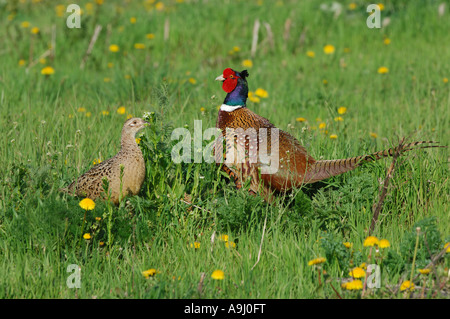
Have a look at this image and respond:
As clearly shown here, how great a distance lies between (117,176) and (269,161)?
104cm

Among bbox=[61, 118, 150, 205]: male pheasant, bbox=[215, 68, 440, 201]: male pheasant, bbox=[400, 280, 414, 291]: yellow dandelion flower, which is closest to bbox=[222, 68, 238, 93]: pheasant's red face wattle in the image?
bbox=[215, 68, 440, 201]: male pheasant

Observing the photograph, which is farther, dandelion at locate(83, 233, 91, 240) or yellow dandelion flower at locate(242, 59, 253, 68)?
yellow dandelion flower at locate(242, 59, 253, 68)

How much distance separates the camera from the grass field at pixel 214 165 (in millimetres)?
3352

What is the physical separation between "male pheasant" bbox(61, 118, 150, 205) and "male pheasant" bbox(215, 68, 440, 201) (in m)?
0.57

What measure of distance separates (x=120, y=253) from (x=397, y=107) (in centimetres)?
380

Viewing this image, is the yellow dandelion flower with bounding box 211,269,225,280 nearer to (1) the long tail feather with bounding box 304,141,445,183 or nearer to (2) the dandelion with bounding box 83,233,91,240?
(2) the dandelion with bounding box 83,233,91,240

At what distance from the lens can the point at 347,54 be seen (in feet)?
26.9

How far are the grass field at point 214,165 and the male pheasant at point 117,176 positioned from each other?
0.09 m

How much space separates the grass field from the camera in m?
3.35

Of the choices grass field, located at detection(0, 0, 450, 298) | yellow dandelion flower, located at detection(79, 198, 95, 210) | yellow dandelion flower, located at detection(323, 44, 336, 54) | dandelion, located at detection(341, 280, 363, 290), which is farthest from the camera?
yellow dandelion flower, located at detection(323, 44, 336, 54)

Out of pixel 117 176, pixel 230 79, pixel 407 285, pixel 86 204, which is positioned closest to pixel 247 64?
pixel 230 79

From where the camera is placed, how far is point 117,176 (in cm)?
399

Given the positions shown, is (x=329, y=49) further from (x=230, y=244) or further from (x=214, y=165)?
(x=230, y=244)

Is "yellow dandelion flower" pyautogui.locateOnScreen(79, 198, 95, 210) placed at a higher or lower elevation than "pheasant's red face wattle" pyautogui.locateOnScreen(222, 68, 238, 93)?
lower
